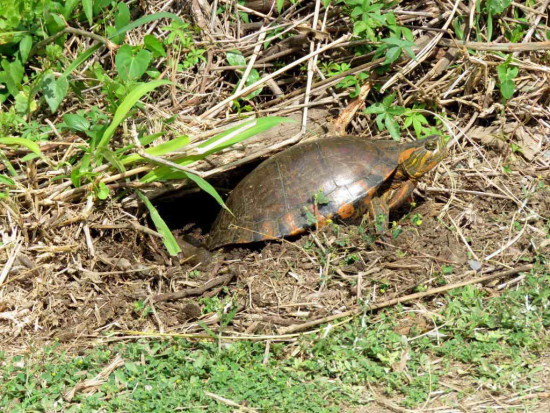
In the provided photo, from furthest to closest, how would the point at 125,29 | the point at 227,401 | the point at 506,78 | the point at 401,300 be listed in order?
the point at 506,78
the point at 125,29
the point at 401,300
the point at 227,401

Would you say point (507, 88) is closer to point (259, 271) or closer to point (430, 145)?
point (430, 145)

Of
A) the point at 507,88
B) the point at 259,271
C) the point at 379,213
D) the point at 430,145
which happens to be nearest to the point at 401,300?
the point at 379,213

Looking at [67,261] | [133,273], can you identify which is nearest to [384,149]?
[133,273]

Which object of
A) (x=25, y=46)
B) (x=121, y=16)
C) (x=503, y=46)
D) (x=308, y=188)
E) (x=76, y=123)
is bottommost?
(x=308, y=188)

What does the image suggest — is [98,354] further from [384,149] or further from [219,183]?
[384,149]

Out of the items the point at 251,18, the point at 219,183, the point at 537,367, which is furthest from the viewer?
the point at 251,18

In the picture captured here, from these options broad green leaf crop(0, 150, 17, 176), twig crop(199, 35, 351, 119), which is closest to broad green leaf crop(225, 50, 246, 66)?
twig crop(199, 35, 351, 119)
